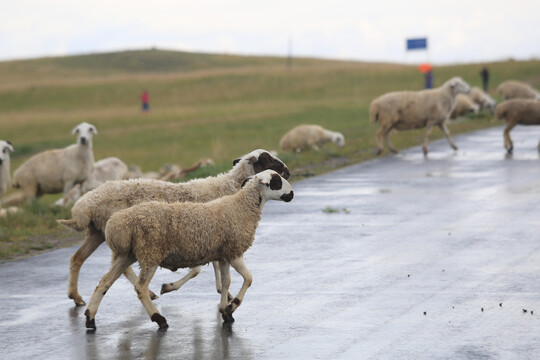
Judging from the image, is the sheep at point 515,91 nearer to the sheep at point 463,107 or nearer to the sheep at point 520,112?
the sheep at point 463,107

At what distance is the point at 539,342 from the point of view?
317 inches

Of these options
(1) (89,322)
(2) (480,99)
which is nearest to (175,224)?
(1) (89,322)

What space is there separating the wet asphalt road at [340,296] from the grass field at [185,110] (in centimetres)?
343

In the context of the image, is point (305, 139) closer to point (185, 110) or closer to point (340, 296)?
point (340, 296)

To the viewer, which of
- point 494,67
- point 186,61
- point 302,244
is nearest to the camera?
point 302,244

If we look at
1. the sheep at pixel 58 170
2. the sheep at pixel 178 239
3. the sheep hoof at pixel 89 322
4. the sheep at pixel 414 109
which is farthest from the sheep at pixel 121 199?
the sheep at pixel 414 109

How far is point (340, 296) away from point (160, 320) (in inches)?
83.2

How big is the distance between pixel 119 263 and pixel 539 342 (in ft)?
12.7

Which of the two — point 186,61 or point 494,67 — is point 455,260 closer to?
point 494,67

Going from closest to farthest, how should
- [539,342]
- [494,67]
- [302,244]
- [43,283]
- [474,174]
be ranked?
[539,342], [43,283], [302,244], [474,174], [494,67]

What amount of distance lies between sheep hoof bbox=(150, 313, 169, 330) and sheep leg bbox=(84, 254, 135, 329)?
547 mm

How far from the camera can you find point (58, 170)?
20406mm

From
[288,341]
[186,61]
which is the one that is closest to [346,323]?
→ [288,341]

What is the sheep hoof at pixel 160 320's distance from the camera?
8.77m
